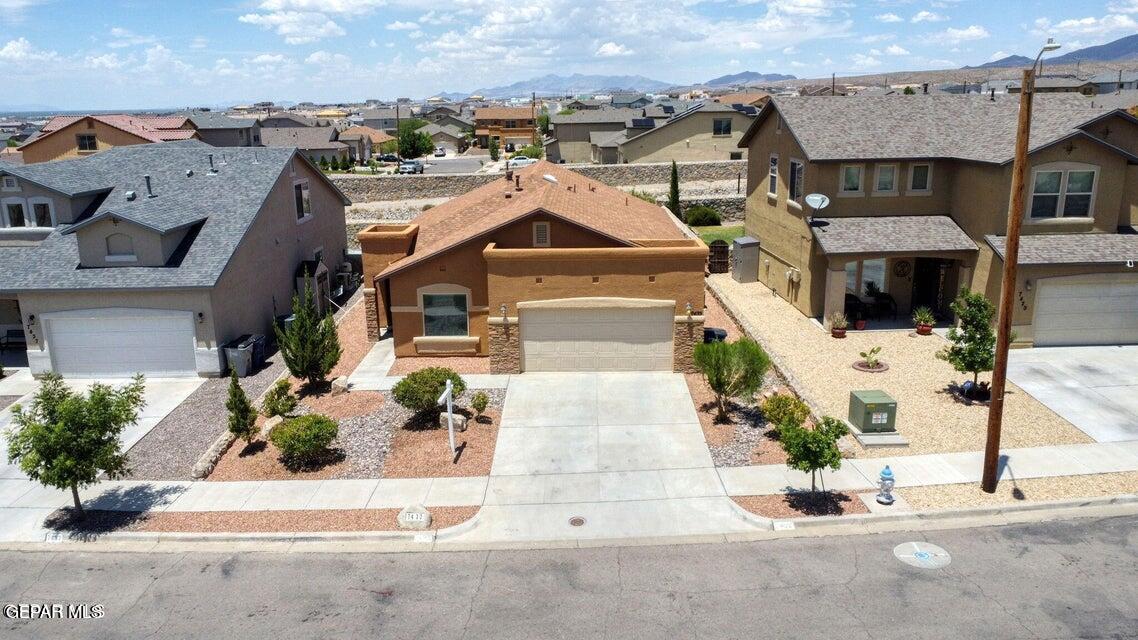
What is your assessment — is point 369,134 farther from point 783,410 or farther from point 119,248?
point 783,410

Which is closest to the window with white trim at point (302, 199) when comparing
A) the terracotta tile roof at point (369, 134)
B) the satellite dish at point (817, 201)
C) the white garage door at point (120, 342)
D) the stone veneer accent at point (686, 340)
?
the white garage door at point (120, 342)

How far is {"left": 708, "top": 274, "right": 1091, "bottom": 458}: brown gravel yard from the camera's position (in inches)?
664

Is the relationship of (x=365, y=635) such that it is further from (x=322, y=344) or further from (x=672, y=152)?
(x=672, y=152)

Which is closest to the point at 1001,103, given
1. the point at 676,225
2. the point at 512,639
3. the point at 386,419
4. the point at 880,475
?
the point at 676,225

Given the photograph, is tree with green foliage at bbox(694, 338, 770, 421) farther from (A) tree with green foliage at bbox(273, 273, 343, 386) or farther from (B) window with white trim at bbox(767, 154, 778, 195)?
(B) window with white trim at bbox(767, 154, 778, 195)

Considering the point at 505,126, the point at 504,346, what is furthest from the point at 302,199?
the point at 505,126

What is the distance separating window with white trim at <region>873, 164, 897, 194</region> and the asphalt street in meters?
14.1

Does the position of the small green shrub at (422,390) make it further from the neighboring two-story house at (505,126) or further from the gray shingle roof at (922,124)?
the neighboring two-story house at (505,126)

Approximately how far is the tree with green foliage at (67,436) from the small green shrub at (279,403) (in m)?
4.09

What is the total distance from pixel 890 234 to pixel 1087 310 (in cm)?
582

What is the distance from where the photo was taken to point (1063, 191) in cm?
2297

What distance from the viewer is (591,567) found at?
41.3 feet

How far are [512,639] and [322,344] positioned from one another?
11.6m

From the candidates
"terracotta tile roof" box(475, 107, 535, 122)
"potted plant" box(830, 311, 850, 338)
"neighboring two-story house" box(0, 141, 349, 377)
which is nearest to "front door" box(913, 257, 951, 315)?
"potted plant" box(830, 311, 850, 338)
